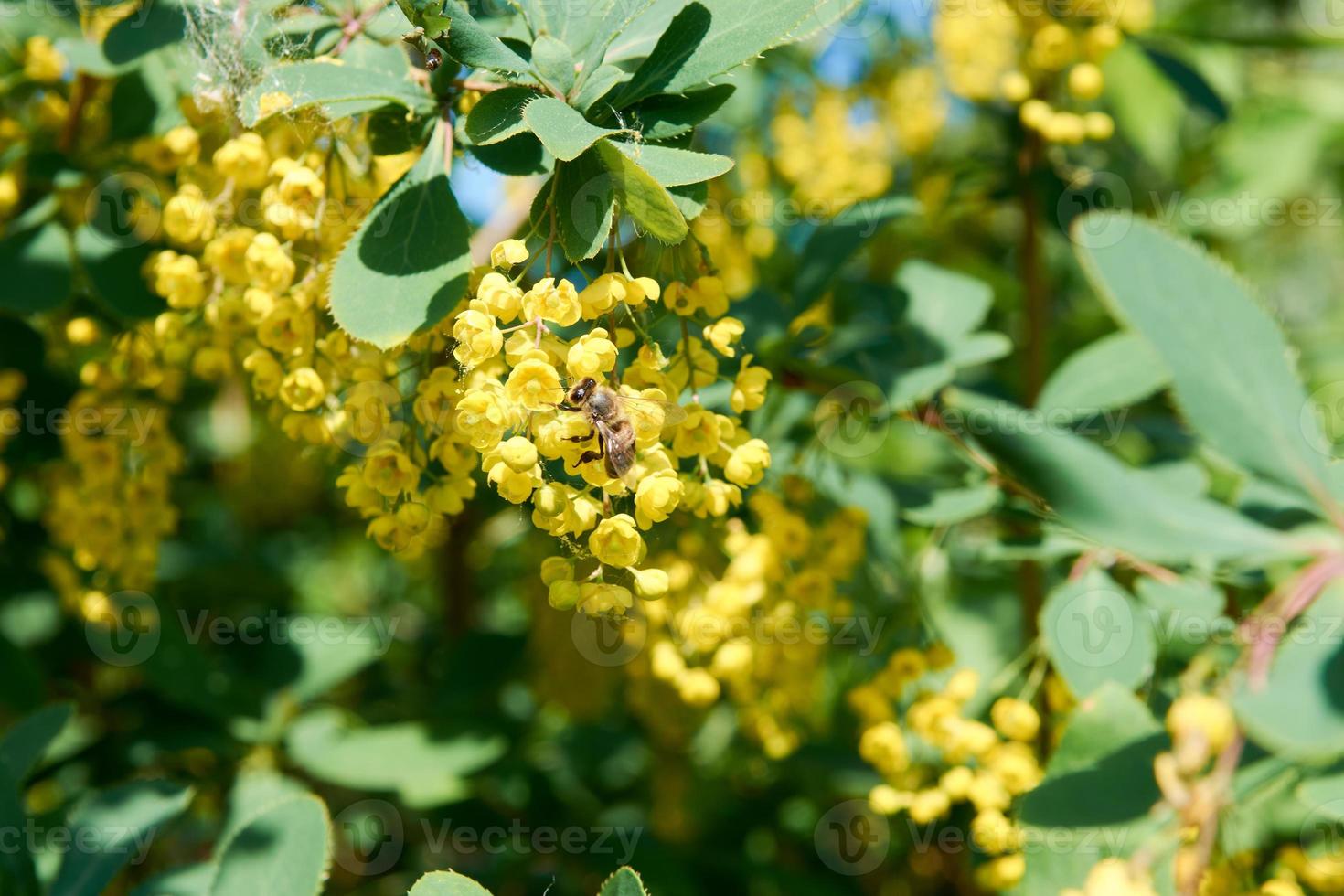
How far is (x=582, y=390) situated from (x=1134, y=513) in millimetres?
617

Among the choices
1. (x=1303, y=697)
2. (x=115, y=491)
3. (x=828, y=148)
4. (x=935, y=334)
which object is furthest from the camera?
(x=828, y=148)

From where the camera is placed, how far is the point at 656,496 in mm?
1146

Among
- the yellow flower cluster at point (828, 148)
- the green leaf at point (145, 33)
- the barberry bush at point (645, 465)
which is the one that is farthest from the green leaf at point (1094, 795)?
the yellow flower cluster at point (828, 148)

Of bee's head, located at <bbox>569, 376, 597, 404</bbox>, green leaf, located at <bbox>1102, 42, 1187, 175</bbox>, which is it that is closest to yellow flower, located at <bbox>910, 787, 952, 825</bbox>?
bee's head, located at <bbox>569, 376, 597, 404</bbox>

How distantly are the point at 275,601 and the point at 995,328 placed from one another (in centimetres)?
208

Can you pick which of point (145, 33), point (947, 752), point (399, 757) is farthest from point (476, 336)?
point (399, 757)

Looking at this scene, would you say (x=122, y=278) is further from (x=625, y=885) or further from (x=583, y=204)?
(x=625, y=885)

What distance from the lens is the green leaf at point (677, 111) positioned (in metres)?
1.23

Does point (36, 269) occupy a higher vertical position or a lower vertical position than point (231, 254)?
lower

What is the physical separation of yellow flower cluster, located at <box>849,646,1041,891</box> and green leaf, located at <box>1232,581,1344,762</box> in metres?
0.65

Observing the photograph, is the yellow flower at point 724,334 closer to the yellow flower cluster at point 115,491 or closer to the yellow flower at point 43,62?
the yellow flower cluster at point 115,491

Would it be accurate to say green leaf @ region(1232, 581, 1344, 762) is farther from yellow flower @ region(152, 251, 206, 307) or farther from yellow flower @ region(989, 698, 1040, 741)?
yellow flower @ region(152, 251, 206, 307)

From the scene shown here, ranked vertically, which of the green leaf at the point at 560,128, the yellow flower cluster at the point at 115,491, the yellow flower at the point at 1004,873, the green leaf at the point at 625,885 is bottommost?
the yellow flower at the point at 1004,873

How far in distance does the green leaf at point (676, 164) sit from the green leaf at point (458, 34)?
6.0 inches
